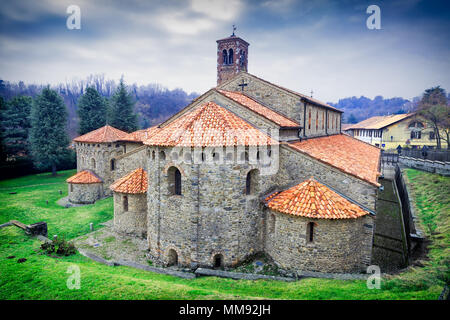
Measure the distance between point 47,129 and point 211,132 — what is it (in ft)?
112

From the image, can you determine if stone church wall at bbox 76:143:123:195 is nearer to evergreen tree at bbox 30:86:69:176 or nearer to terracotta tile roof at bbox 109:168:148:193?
terracotta tile roof at bbox 109:168:148:193

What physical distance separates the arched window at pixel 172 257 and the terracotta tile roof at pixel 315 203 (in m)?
5.36

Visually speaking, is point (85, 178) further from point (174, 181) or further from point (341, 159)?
point (341, 159)

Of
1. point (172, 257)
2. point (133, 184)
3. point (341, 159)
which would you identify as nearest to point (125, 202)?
point (133, 184)

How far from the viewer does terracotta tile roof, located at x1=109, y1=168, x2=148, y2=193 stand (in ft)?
52.8

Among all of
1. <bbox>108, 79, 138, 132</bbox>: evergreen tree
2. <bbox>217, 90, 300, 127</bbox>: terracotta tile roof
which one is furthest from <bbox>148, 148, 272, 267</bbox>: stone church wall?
<bbox>108, 79, 138, 132</bbox>: evergreen tree

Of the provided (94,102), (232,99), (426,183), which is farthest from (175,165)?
(94,102)

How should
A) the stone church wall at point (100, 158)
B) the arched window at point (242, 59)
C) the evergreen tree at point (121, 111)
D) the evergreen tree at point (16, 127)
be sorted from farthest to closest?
the evergreen tree at point (121, 111), the evergreen tree at point (16, 127), the stone church wall at point (100, 158), the arched window at point (242, 59)

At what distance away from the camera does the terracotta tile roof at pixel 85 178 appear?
2481 centimetres

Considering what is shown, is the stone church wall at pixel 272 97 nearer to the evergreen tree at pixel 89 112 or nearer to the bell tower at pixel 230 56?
the bell tower at pixel 230 56

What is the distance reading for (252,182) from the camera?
1257 centimetres

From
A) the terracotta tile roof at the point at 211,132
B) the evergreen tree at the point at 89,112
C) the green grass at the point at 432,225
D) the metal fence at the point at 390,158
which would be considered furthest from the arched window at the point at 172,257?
the evergreen tree at the point at 89,112

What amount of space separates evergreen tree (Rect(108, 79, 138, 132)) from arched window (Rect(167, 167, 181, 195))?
Answer: 3427cm

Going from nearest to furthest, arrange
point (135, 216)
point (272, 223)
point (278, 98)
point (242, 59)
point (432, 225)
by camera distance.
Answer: point (272, 223)
point (432, 225)
point (135, 216)
point (278, 98)
point (242, 59)
